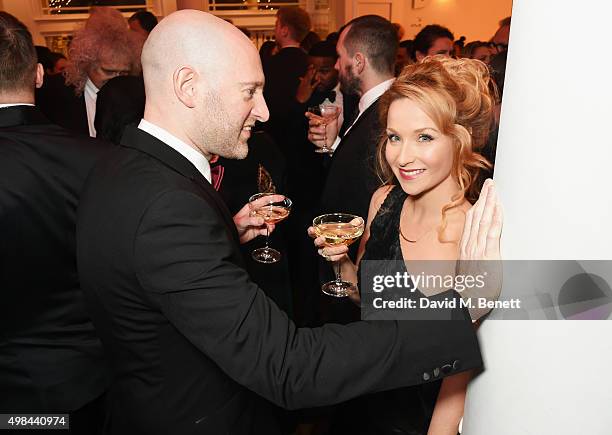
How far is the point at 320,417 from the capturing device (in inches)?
109

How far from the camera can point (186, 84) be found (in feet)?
4.44

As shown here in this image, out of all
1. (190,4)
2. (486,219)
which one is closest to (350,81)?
(486,219)

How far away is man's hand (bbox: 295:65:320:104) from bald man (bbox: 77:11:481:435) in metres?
2.80

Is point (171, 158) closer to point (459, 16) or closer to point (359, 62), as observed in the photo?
point (359, 62)

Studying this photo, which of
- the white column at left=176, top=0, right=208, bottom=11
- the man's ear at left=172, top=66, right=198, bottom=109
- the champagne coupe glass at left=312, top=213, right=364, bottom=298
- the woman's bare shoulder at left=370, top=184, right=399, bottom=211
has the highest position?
the white column at left=176, top=0, right=208, bottom=11

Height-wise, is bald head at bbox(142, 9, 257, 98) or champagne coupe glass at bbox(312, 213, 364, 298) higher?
bald head at bbox(142, 9, 257, 98)

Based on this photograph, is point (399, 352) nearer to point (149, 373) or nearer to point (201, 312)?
point (201, 312)

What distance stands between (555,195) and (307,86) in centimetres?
356

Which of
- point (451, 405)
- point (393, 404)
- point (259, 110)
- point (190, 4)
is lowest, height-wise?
point (393, 404)

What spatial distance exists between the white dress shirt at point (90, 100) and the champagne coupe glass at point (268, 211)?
1.45 meters

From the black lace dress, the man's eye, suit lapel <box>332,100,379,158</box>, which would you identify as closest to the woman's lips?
the man's eye

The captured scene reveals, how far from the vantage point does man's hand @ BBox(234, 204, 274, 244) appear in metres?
2.04

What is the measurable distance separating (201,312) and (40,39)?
355 inches

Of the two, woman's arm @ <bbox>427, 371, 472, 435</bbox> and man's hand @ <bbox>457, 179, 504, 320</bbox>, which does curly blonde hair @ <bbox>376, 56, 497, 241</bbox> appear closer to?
woman's arm @ <bbox>427, 371, 472, 435</bbox>
